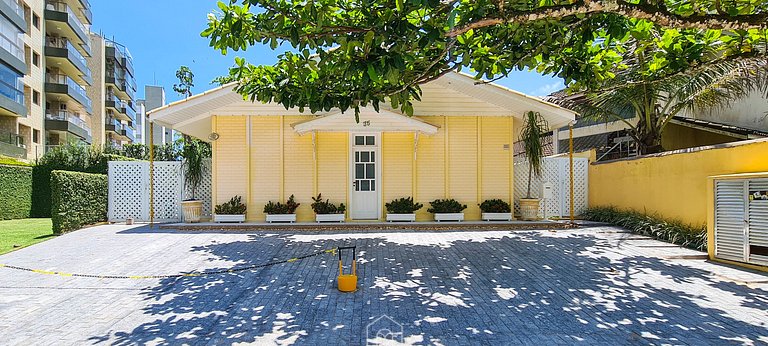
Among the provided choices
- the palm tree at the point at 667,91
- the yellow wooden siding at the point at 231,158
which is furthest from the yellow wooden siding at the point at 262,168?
the palm tree at the point at 667,91

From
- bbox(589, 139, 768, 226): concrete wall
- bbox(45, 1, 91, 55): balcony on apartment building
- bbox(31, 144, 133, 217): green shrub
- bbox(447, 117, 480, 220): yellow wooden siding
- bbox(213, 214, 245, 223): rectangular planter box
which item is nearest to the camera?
bbox(589, 139, 768, 226): concrete wall

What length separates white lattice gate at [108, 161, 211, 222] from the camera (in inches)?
469

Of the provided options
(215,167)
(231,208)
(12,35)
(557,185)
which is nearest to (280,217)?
(231,208)

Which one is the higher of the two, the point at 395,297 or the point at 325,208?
the point at 325,208

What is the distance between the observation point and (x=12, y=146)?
75.9 feet

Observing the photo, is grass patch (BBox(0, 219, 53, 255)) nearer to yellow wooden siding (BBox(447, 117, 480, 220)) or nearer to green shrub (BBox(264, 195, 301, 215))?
green shrub (BBox(264, 195, 301, 215))

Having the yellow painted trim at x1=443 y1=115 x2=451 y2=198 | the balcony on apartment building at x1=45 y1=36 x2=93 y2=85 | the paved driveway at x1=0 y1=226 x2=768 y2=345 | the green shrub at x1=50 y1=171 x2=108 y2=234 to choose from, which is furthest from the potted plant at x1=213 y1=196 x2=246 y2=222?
the balcony on apartment building at x1=45 y1=36 x2=93 y2=85

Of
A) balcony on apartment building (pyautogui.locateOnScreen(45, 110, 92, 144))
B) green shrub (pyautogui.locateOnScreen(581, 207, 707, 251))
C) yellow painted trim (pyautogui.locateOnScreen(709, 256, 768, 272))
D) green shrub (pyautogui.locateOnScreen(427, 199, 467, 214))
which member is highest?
balcony on apartment building (pyautogui.locateOnScreen(45, 110, 92, 144))

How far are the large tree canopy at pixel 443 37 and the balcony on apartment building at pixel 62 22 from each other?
33031mm

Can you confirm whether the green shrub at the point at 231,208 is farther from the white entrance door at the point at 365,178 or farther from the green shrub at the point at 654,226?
the green shrub at the point at 654,226

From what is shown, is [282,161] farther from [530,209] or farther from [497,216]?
[530,209]

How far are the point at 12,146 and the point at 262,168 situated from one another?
71.3 ft

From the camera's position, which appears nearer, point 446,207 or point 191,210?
point 191,210

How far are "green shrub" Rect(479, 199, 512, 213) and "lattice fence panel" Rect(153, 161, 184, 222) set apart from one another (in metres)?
9.32
